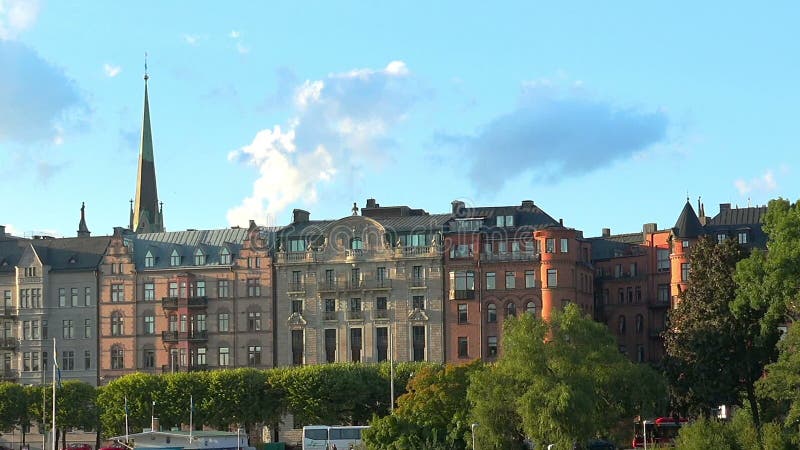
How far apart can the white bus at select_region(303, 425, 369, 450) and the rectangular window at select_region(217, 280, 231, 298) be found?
33.7 m

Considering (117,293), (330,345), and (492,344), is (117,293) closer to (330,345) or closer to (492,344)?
(330,345)

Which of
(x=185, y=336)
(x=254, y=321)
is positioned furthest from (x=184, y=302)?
(x=254, y=321)

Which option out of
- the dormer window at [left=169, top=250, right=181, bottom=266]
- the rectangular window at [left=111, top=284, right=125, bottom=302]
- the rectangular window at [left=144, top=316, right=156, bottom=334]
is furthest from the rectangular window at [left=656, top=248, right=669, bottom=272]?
the rectangular window at [left=111, top=284, right=125, bottom=302]

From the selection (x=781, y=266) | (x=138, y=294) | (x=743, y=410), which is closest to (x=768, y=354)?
(x=743, y=410)

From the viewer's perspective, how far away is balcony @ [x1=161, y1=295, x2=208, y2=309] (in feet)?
537

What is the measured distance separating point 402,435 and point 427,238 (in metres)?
48.6

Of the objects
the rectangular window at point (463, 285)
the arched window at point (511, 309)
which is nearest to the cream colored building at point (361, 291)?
the rectangular window at point (463, 285)

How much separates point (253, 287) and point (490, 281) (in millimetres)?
22165

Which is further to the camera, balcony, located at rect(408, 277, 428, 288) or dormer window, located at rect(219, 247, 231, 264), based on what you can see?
dormer window, located at rect(219, 247, 231, 264)

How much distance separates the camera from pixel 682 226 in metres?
154

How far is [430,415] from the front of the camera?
126 metres

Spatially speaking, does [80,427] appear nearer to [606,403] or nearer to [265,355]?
[265,355]

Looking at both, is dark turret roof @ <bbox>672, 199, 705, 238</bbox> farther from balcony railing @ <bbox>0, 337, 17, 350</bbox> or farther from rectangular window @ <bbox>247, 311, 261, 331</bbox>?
balcony railing @ <bbox>0, 337, 17, 350</bbox>

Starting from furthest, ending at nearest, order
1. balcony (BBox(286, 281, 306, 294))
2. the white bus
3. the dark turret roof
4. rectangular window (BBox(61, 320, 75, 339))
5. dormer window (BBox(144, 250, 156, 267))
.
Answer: rectangular window (BBox(61, 320, 75, 339))
dormer window (BBox(144, 250, 156, 267))
balcony (BBox(286, 281, 306, 294))
the dark turret roof
the white bus
